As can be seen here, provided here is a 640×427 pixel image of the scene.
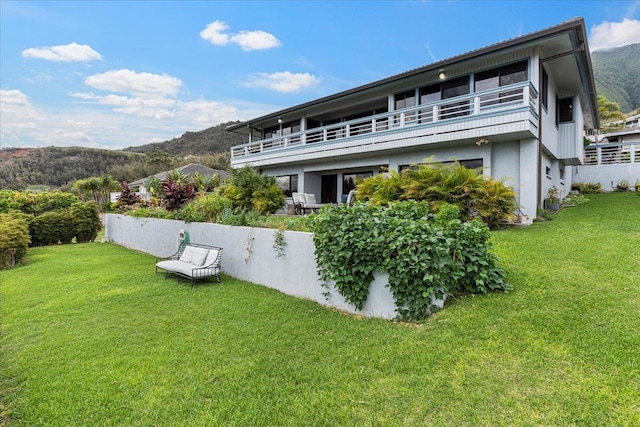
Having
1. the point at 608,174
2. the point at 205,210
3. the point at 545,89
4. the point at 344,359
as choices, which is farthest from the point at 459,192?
the point at 608,174

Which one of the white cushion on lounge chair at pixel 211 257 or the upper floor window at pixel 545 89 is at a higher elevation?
the upper floor window at pixel 545 89

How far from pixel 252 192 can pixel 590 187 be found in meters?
18.7

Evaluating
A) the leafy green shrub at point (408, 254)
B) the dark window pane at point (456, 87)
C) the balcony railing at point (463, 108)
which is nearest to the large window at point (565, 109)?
the dark window pane at point (456, 87)

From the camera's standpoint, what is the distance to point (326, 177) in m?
19.2

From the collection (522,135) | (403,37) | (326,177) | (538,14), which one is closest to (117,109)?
(326,177)

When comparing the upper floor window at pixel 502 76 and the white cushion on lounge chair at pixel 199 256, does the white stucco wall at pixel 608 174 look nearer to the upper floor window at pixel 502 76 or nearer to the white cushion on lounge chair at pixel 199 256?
the upper floor window at pixel 502 76

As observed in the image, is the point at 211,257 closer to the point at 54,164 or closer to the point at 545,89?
the point at 545,89

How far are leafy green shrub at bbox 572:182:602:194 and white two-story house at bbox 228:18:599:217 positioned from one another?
81 centimetres

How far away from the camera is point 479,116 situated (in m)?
10.5

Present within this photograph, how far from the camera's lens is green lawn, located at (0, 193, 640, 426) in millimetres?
2832

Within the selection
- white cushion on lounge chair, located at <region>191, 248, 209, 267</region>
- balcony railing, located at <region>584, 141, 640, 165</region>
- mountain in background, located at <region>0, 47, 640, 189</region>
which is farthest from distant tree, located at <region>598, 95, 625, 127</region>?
mountain in background, located at <region>0, 47, 640, 189</region>

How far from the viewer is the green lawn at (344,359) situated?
9.29ft

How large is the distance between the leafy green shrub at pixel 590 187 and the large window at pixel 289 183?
16.4 m

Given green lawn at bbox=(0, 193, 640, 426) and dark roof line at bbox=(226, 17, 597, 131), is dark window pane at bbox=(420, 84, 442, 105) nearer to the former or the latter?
dark roof line at bbox=(226, 17, 597, 131)
